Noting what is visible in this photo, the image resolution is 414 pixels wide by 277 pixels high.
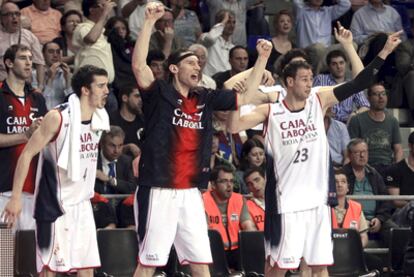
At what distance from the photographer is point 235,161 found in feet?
58.9

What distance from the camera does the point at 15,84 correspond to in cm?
1455

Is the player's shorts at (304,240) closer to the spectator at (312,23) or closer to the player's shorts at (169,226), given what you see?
the player's shorts at (169,226)

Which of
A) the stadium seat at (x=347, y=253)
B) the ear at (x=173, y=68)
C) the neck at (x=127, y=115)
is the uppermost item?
the ear at (x=173, y=68)

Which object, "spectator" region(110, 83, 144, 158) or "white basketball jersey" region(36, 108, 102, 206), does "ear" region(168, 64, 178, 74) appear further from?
"spectator" region(110, 83, 144, 158)

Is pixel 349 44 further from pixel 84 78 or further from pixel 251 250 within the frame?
pixel 251 250

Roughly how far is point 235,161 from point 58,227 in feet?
15.4

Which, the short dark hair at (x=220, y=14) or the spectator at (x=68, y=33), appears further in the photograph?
the short dark hair at (x=220, y=14)

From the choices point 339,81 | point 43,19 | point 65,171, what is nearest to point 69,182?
point 65,171

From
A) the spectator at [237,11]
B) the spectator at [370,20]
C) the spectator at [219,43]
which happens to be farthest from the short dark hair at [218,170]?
the spectator at [370,20]

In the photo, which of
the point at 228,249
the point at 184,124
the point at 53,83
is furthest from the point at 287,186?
the point at 53,83

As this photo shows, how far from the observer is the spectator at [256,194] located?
16211 millimetres

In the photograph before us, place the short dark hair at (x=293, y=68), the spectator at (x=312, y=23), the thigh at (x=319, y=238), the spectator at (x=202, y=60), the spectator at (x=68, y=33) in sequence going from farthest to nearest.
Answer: the spectator at (x=312, y=23) < the spectator at (x=68, y=33) < the spectator at (x=202, y=60) < the short dark hair at (x=293, y=68) < the thigh at (x=319, y=238)

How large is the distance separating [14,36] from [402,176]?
5.01 m

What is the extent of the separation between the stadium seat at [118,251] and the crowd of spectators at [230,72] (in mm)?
354
